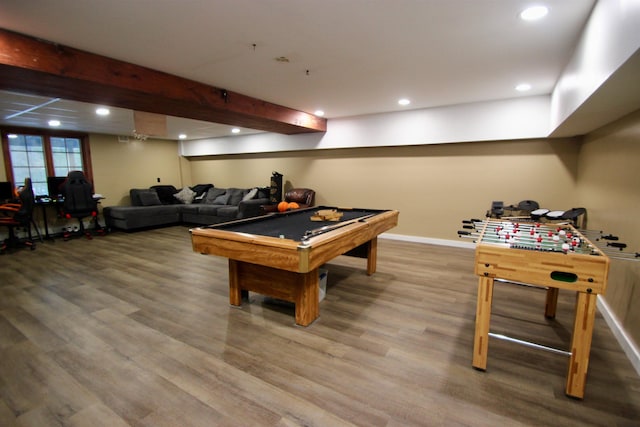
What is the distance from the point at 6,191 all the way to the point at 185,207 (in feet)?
10.3

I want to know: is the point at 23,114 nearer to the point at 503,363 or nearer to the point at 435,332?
the point at 435,332

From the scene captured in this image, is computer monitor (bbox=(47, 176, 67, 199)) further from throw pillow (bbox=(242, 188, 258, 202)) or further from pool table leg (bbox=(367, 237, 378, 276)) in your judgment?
pool table leg (bbox=(367, 237, 378, 276))

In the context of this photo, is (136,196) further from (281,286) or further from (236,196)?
(281,286)

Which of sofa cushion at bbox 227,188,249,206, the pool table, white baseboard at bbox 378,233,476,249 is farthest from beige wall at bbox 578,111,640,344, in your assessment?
sofa cushion at bbox 227,188,249,206

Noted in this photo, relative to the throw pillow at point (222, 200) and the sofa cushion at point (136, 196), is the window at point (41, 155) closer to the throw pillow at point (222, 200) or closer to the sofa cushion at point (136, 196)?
the sofa cushion at point (136, 196)

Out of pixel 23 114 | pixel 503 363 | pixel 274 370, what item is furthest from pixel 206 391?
pixel 23 114

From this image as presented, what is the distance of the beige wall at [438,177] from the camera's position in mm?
4387

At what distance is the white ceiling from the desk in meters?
1.56

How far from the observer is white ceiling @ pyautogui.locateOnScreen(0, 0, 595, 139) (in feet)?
6.39

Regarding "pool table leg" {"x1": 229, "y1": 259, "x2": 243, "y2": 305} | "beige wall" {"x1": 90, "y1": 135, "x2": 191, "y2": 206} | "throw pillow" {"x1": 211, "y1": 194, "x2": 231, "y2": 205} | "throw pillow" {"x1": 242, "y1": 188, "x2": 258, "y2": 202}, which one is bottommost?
"pool table leg" {"x1": 229, "y1": 259, "x2": 243, "y2": 305}

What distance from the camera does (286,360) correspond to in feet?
6.87

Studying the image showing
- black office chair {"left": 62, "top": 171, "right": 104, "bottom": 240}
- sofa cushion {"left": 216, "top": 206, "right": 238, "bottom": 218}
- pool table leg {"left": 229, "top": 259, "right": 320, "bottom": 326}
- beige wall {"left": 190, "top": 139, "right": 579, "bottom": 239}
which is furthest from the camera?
sofa cushion {"left": 216, "top": 206, "right": 238, "bottom": 218}

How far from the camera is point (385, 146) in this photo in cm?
557

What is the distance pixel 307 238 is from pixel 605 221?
3.05m
